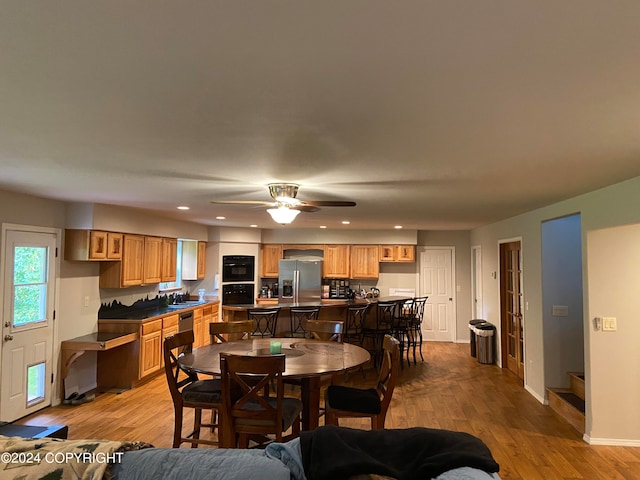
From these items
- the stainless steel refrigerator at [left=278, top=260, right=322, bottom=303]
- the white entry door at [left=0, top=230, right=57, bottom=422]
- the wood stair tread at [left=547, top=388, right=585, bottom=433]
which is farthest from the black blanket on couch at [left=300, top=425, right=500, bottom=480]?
the stainless steel refrigerator at [left=278, top=260, right=322, bottom=303]

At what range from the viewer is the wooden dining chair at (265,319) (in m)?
5.61

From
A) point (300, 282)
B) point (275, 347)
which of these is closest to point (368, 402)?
point (275, 347)

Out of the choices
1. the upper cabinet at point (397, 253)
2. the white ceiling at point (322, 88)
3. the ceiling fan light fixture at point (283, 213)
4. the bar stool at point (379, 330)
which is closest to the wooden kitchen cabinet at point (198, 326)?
the bar stool at point (379, 330)

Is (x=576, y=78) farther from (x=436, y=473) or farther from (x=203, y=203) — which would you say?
(x=203, y=203)

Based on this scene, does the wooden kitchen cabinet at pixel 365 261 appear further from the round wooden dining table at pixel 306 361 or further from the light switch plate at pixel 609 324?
the light switch plate at pixel 609 324

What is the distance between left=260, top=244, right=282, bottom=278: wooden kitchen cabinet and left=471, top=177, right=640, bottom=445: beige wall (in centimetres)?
471

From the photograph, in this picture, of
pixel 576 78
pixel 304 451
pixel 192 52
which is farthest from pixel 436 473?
pixel 192 52

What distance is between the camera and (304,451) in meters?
1.79

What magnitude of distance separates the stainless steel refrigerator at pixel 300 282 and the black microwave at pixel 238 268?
2.29 feet

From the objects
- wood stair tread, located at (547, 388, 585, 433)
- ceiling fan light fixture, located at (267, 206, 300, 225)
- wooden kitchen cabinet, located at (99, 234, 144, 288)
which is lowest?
wood stair tread, located at (547, 388, 585, 433)

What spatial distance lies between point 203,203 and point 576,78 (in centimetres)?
407

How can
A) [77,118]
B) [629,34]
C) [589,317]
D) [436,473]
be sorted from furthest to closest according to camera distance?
[589,317] < [77,118] < [436,473] < [629,34]

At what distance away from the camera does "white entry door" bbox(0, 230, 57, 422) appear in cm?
423

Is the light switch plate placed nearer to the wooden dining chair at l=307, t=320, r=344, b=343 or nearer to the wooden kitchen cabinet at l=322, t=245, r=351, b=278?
the wooden dining chair at l=307, t=320, r=344, b=343
